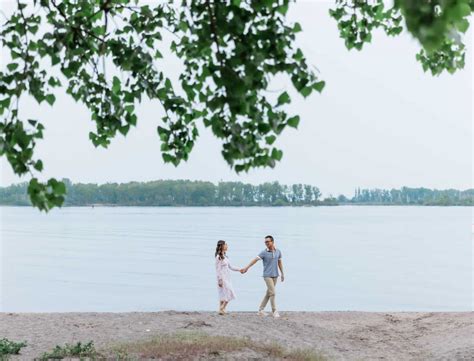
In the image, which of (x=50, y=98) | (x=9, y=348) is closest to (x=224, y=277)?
(x=9, y=348)

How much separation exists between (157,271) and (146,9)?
48.1m

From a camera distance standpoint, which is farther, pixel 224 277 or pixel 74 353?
pixel 224 277

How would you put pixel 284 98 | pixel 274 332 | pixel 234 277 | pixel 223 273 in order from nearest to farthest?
pixel 284 98 → pixel 274 332 → pixel 223 273 → pixel 234 277

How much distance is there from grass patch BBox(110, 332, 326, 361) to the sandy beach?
7.9 inches

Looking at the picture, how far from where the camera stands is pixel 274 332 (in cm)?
1489

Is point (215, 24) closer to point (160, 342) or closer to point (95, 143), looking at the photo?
point (95, 143)

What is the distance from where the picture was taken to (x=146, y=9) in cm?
820

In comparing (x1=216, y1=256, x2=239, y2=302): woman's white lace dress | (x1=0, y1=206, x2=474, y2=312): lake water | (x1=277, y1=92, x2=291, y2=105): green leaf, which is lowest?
(x1=0, y1=206, x2=474, y2=312): lake water

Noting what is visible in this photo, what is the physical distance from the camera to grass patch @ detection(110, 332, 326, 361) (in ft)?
38.9

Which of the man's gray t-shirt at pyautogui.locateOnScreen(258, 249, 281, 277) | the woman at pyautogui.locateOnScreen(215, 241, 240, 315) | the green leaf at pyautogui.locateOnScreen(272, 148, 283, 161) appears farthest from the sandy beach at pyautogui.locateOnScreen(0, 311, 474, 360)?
the green leaf at pyautogui.locateOnScreen(272, 148, 283, 161)

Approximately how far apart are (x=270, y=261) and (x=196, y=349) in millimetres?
4869

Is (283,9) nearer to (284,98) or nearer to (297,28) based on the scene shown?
(297,28)

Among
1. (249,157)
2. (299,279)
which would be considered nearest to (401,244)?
(299,279)

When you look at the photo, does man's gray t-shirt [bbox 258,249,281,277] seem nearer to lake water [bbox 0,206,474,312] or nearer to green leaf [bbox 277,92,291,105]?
green leaf [bbox 277,92,291,105]
